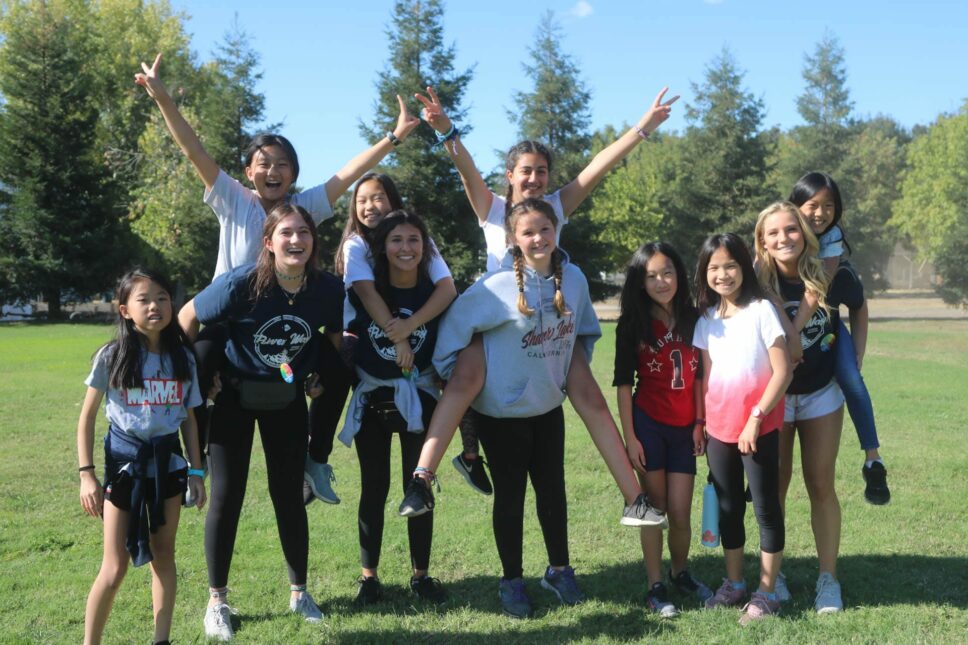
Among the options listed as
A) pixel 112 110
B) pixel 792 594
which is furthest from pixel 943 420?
pixel 112 110

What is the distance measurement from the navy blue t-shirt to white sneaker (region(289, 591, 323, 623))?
3.95 feet

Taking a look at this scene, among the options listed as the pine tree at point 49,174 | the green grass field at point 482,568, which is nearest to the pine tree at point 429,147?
the pine tree at point 49,174

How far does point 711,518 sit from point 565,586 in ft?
2.94

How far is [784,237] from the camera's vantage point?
14.1 feet

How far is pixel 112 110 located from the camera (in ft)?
140

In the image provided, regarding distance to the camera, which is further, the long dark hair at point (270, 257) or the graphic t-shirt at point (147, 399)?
the long dark hair at point (270, 257)

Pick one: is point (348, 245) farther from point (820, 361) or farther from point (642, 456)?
point (820, 361)

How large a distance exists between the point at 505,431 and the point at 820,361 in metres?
1.73

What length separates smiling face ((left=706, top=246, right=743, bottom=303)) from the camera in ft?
14.0

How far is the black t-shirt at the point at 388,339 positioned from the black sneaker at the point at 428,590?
1.21 metres

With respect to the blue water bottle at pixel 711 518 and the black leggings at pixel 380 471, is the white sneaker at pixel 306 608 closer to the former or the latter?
the black leggings at pixel 380 471

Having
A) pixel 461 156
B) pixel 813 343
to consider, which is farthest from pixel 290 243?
pixel 813 343

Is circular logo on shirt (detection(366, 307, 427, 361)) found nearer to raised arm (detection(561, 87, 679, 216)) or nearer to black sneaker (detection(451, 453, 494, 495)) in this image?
black sneaker (detection(451, 453, 494, 495))

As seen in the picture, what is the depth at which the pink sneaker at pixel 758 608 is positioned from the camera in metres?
4.13
